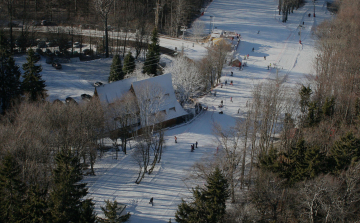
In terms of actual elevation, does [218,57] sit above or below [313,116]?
above

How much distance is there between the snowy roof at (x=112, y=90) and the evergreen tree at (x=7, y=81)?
9.41 m

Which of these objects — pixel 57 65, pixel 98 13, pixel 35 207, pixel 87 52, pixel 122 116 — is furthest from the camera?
pixel 98 13

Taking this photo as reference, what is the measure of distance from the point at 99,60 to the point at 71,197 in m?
38.8

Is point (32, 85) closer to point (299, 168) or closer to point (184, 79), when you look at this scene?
point (184, 79)

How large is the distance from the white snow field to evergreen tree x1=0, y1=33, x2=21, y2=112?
5.22 meters

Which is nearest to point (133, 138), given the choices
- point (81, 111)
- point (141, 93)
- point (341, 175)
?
point (141, 93)

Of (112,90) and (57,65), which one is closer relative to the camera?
(112,90)

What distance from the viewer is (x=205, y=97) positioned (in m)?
48.8

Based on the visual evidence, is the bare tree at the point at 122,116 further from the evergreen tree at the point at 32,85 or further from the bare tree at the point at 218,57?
the bare tree at the point at 218,57

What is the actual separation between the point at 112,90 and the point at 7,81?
12.3m

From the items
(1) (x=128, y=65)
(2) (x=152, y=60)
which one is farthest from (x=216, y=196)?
(2) (x=152, y=60)

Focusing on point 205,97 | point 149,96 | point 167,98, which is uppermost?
point 149,96

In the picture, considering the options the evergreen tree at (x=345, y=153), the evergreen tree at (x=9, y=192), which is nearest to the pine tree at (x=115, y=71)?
the evergreen tree at (x=9, y=192)

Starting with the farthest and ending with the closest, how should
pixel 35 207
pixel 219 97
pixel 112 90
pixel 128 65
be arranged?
pixel 128 65, pixel 219 97, pixel 112 90, pixel 35 207
